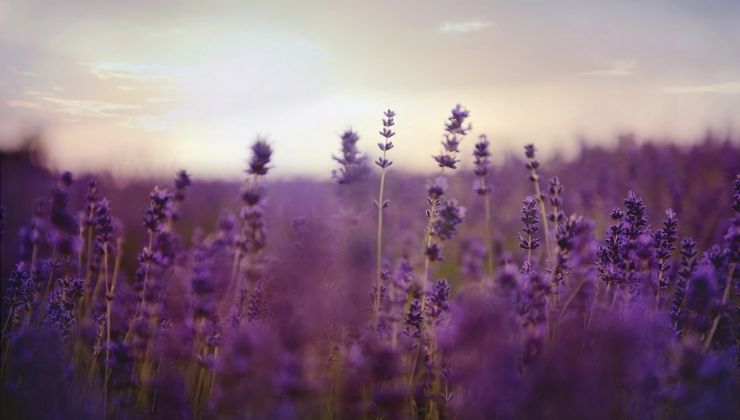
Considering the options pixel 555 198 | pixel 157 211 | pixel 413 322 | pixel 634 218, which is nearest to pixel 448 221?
pixel 413 322

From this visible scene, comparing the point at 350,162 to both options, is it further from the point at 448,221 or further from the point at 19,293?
the point at 19,293

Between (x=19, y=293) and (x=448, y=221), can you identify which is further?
(x=19, y=293)

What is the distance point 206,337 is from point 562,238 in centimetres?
153

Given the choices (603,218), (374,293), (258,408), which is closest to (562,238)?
(374,293)

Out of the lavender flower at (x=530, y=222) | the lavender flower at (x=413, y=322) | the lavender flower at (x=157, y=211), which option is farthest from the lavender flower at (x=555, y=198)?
the lavender flower at (x=157, y=211)

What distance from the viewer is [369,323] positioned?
2.76 metres

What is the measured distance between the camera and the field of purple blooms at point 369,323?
197 cm

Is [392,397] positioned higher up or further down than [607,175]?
further down

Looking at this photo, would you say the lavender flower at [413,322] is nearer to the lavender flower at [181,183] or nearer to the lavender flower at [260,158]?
the lavender flower at [260,158]

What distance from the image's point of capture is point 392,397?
6.77 feet

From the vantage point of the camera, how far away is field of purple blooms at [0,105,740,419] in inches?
77.7

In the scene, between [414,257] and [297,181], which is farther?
[297,181]

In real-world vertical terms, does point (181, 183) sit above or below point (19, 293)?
above

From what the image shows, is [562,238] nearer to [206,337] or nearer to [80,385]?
[206,337]
